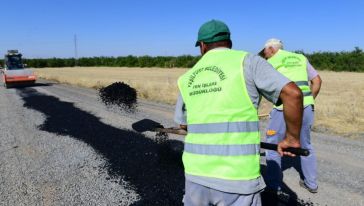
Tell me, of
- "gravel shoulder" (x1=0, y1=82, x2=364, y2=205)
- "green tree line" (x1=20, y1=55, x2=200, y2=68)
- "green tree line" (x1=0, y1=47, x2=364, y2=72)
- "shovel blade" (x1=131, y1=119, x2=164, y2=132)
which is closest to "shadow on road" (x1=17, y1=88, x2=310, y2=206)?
"gravel shoulder" (x1=0, y1=82, x2=364, y2=205)

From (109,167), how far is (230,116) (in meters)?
4.63

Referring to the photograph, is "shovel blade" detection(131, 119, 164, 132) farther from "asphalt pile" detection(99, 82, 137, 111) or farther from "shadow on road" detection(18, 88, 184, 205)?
"asphalt pile" detection(99, 82, 137, 111)

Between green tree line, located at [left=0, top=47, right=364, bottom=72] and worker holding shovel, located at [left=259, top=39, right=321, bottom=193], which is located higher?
worker holding shovel, located at [left=259, top=39, right=321, bottom=193]

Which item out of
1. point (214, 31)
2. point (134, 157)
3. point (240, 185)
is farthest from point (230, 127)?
point (134, 157)

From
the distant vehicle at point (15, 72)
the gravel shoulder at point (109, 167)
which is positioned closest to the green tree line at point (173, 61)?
the distant vehicle at point (15, 72)

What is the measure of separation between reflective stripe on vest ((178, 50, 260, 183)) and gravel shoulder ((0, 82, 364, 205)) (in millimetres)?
2624

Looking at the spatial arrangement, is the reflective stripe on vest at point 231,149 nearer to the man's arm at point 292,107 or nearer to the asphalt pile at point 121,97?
the man's arm at point 292,107

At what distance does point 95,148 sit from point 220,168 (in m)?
6.02

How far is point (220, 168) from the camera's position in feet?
8.48

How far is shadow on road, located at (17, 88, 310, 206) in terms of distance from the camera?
5.37m

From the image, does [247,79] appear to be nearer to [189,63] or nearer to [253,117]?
[253,117]

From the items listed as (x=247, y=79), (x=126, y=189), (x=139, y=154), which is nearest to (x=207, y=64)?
(x=247, y=79)

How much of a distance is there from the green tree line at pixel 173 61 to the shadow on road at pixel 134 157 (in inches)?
1371

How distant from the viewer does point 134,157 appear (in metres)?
7.38
